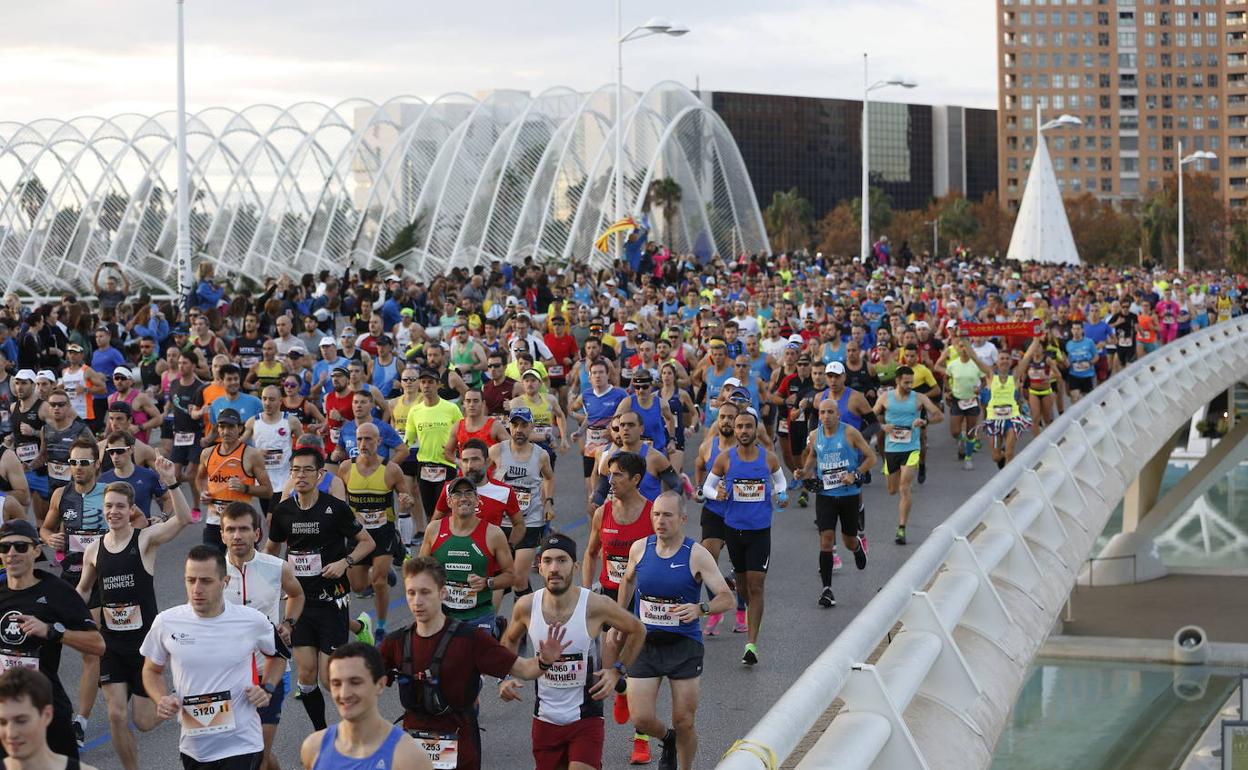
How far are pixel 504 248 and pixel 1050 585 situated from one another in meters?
39.7

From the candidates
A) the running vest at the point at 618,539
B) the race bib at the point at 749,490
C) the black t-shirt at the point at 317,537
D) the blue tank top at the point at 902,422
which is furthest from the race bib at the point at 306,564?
the blue tank top at the point at 902,422

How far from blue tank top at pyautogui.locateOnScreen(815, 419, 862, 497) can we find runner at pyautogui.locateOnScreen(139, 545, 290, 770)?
642cm

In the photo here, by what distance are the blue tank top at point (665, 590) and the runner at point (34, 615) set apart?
258 centimetres

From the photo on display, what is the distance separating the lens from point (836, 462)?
12.5m

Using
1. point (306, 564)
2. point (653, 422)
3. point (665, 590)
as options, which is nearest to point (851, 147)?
point (653, 422)

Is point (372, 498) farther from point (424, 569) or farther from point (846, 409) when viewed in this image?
point (846, 409)

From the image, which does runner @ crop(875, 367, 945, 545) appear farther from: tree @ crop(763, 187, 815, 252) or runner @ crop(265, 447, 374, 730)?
tree @ crop(763, 187, 815, 252)

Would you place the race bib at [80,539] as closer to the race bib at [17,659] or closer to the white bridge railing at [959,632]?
the race bib at [17,659]

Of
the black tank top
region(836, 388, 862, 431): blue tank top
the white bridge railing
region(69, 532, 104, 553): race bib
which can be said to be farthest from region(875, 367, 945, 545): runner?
the black tank top

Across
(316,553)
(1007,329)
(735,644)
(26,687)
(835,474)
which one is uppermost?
(1007,329)

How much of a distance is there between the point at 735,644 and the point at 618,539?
2.50 metres

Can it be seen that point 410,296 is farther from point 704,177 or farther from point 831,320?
point 704,177

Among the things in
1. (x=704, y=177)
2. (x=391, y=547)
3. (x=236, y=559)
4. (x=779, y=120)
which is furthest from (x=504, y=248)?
(x=779, y=120)

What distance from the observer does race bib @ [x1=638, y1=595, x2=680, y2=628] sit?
26.7 feet
